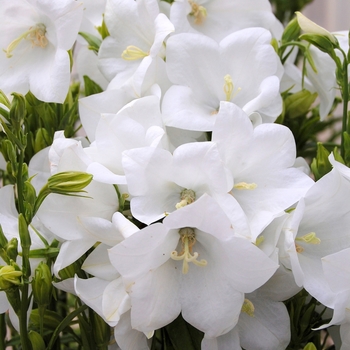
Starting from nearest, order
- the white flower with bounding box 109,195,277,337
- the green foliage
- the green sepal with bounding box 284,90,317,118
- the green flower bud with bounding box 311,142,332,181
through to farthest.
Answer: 1. the white flower with bounding box 109,195,277,337
2. the green flower bud with bounding box 311,142,332,181
3. the green sepal with bounding box 284,90,317,118
4. the green foliage

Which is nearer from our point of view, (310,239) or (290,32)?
(310,239)

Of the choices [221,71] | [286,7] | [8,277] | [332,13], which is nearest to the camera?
[8,277]

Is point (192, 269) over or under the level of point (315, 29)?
under

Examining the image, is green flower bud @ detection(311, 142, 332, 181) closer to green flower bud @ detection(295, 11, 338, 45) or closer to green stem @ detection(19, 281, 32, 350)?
green flower bud @ detection(295, 11, 338, 45)

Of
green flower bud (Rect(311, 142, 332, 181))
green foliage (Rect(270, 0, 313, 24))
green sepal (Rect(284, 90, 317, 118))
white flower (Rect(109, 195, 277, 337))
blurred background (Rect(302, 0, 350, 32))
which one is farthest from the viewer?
blurred background (Rect(302, 0, 350, 32))

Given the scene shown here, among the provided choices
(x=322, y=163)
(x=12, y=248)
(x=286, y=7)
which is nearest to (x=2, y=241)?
(x=12, y=248)

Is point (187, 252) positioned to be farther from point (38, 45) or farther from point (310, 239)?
point (38, 45)

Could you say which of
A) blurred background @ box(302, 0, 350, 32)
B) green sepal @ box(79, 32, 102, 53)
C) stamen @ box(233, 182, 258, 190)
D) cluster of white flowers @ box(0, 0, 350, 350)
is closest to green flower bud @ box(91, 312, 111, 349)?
cluster of white flowers @ box(0, 0, 350, 350)
